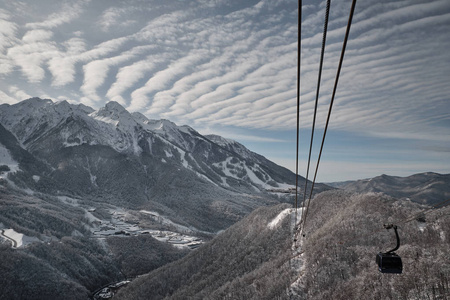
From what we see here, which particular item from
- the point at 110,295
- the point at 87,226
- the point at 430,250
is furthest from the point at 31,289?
the point at 430,250

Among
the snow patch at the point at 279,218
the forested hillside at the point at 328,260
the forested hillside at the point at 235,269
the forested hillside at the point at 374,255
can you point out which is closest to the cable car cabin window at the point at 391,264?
the forested hillside at the point at 328,260

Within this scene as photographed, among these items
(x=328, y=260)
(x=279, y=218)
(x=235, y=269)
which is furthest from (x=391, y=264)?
(x=279, y=218)

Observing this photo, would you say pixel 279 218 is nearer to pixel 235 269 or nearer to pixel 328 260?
pixel 235 269

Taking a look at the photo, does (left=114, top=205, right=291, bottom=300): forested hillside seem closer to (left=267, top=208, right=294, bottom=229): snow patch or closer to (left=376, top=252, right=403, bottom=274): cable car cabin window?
(left=267, top=208, right=294, bottom=229): snow patch

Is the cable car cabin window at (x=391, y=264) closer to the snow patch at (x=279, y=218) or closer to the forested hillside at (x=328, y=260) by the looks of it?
the forested hillside at (x=328, y=260)

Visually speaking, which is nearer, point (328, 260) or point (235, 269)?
point (328, 260)

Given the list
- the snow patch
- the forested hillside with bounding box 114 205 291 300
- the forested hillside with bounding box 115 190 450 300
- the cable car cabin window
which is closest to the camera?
the cable car cabin window

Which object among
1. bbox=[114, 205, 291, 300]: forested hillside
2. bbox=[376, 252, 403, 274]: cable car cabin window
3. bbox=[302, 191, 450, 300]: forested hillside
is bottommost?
bbox=[114, 205, 291, 300]: forested hillside

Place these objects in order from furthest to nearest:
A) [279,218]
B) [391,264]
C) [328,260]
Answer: [279,218] → [328,260] → [391,264]

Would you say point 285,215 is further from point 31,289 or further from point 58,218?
point 58,218

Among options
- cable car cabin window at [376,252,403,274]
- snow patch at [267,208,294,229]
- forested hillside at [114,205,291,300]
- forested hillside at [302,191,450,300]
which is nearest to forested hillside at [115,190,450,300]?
forested hillside at [302,191,450,300]

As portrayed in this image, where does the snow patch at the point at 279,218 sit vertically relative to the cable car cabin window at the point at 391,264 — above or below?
below

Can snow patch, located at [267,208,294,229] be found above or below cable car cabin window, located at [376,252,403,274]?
below
